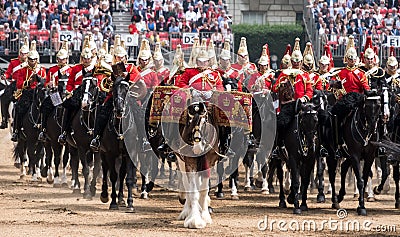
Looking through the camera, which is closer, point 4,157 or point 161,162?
point 161,162

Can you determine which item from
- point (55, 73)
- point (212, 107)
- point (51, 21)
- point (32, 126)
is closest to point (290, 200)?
point (212, 107)

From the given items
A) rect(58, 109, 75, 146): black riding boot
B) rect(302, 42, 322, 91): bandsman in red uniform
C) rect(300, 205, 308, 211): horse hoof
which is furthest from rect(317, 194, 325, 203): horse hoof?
rect(58, 109, 75, 146): black riding boot

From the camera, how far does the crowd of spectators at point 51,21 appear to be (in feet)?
124

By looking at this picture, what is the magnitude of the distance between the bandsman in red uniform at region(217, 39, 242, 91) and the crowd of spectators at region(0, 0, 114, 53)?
639 inches

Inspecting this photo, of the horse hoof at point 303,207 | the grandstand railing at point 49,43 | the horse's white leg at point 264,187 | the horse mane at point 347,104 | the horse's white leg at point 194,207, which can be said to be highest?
the grandstand railing at point 49,43

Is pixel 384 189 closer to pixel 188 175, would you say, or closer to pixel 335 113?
pixel 335 113

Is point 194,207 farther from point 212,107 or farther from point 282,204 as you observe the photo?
point 282,204

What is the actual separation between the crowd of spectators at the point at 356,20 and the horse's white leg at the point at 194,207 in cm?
2196

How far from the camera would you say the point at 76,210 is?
18234mm

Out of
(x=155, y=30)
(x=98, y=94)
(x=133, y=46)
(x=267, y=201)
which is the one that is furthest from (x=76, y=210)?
(x=155, y=30)

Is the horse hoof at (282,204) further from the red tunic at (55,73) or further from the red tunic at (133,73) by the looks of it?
Result: the red tunic at (55,73)

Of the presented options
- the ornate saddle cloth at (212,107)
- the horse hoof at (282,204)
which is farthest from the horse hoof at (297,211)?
A: the ornate saddle cloth at (212,107)

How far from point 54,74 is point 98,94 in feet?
12.8

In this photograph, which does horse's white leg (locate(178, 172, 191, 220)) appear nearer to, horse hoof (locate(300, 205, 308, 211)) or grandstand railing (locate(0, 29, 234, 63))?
horse hoof (locate(300, 205, 308, 211))
